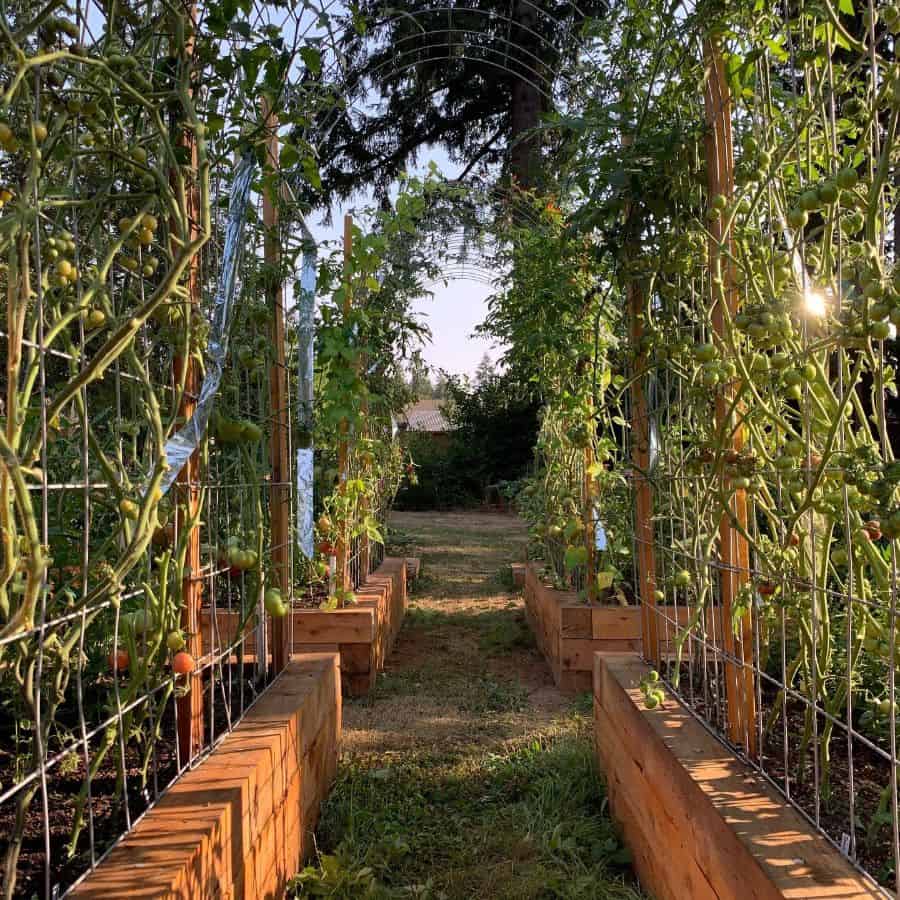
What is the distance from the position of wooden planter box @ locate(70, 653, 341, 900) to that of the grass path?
0.18 meters

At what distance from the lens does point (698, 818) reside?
5.60 ft

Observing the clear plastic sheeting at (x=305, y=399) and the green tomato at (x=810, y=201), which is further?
the clear plastic sheeting at (x=305, y=399)

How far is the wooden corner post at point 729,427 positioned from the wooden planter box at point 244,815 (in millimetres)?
1110

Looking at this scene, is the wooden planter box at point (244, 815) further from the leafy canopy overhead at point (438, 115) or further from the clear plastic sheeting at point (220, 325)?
the leafy canopy overhead at point (438, 115)

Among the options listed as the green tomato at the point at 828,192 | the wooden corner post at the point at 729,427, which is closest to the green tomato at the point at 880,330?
the green tomato at the point at 828,192

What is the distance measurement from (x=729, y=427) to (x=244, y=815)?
1355mm

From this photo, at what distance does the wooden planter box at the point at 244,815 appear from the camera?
141 cm

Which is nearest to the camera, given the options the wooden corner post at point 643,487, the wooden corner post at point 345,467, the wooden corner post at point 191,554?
the wooden corner post at point 191,554

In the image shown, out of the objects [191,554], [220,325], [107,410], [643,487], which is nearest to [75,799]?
[191,554]

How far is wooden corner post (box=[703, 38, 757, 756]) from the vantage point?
1918 millimetres

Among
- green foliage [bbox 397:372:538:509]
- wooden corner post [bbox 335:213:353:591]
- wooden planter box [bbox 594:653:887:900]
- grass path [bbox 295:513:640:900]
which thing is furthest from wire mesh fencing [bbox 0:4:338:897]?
green foliage [bbox 397:372:538:509]

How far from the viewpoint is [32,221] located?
1163mm

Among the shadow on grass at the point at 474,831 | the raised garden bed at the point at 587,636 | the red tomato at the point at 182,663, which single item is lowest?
the shadow on grass at the point at 474,831

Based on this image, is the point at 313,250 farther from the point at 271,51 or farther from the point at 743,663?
the point at 743,663
